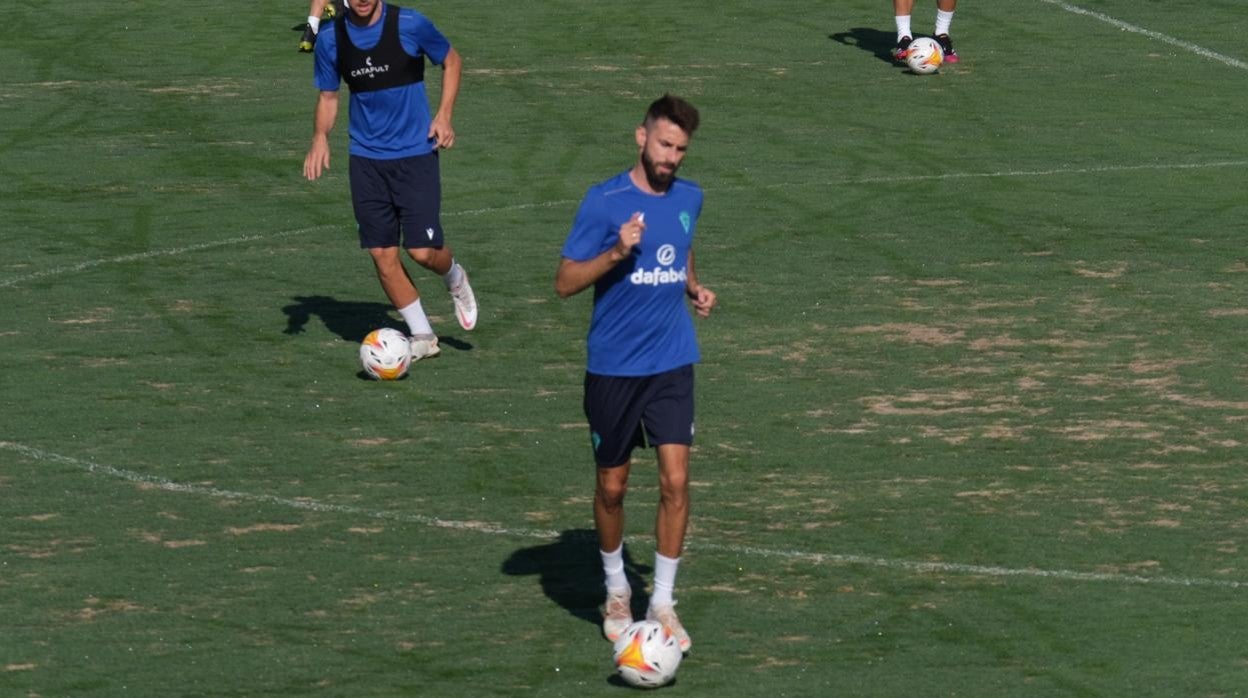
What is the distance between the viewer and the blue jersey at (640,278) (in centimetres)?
989

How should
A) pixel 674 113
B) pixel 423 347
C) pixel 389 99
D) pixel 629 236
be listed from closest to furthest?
pixel 629 236 → pixel 674 113 → pixel 389 99 → pixel 423 347

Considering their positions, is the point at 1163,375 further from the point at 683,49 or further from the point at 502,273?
the point at 683,49

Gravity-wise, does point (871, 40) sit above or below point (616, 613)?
below

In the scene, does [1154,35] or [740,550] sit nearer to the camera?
[740,550]

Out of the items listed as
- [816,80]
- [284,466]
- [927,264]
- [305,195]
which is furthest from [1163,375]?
[816,80]

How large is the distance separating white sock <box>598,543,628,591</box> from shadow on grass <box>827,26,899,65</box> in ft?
55.6

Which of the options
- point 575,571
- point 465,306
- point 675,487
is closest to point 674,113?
point 675,487

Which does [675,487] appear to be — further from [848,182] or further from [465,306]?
[848,182]

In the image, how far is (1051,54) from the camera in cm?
2688

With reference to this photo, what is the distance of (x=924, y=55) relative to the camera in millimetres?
25234

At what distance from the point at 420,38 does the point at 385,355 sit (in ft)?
6.70

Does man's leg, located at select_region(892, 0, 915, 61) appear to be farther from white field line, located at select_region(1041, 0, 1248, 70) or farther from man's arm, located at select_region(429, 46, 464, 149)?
man's arm, located at select_region(429, 46, 464, 149)

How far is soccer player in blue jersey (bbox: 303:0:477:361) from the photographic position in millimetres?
14898

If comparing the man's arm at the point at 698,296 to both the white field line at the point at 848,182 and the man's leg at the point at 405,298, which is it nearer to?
the man's leg at the point at 405,298
